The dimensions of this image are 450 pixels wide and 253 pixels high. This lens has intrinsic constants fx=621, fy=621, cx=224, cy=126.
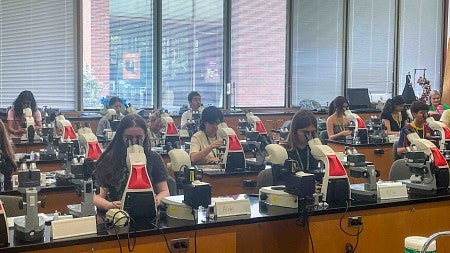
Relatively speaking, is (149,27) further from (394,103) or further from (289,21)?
(394,103)

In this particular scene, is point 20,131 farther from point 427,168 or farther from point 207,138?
point 427,168

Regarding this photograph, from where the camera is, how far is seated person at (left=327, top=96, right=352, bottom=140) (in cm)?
812

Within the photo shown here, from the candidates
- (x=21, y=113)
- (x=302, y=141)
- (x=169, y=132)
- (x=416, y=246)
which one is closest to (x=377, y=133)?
(x=169, y=132)

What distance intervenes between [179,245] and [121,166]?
885 millimetres

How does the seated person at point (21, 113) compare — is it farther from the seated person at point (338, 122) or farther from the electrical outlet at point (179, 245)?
the electrical outlet at point (179, 245)

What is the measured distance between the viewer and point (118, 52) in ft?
35.0

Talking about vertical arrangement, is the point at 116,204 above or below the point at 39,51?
below

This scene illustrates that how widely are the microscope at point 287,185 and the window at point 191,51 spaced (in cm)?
707

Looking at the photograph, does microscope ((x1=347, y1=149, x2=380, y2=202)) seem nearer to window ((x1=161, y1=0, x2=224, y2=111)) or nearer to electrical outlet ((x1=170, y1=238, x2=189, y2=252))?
electrical outlet ((x1=170, y1=238, x2=189, y2=252))

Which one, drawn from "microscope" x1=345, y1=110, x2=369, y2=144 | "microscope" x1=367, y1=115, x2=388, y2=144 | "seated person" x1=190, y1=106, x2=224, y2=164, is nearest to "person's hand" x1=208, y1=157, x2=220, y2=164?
"seated person" x1=190, y1=106, x2=224, y2=164

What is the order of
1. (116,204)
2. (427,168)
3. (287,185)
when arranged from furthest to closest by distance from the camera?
(427,168) → (287,185) → (116,204)

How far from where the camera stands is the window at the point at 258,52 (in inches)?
456

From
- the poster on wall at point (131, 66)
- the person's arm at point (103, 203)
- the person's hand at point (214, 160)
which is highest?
the poster on wall at point (131, 66)

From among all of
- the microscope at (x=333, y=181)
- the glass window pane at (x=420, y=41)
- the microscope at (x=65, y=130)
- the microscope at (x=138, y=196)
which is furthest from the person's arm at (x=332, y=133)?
the glass window pane at (x=420, y=41)
